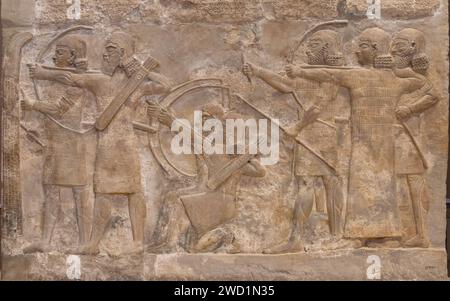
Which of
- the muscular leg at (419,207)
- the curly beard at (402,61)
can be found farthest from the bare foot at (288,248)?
the curly beard at (402,61)

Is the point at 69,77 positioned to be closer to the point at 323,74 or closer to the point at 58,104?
the point at 58,104

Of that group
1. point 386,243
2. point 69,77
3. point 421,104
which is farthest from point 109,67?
point 386,243

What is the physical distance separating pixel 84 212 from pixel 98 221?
0.45ft

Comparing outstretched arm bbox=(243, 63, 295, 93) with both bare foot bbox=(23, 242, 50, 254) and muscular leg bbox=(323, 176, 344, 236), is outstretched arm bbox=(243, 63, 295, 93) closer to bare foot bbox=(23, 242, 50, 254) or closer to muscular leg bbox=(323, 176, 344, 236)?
muscular leg bbox=(323, 176, 344, 236)

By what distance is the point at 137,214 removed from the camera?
6871mm

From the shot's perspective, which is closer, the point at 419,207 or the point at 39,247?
the point at 419,207

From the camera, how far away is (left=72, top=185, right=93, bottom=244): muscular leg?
6.92m

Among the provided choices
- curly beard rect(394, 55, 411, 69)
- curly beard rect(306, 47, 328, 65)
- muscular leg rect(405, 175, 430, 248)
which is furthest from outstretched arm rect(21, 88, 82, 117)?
muscular leg rect(405, 175, 430, 248)

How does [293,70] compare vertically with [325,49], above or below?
below

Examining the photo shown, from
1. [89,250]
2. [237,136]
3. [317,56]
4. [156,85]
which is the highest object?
[317,56]

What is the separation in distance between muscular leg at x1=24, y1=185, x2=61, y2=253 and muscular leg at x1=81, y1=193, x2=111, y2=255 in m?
0.31

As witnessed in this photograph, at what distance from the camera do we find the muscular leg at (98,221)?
6.89 metres

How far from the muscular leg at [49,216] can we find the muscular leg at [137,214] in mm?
596

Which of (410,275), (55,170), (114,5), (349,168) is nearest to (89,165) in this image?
(55,170)
